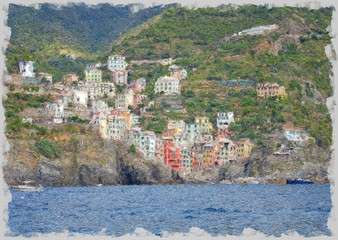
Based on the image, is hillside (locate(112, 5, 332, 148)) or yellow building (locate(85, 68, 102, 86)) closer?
hillside (locate(112, 5, 332, 148))

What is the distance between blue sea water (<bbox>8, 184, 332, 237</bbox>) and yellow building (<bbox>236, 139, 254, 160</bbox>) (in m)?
11.6

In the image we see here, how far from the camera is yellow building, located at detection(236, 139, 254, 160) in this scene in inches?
3984

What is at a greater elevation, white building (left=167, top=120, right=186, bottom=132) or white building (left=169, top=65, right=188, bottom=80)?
white building (left=169, top=65, right=188, bottom=80)

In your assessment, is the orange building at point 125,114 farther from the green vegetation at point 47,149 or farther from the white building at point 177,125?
the green vegetation at point 47,149

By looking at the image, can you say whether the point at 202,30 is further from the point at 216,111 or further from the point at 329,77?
the point at 216,111

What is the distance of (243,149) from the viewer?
335ft

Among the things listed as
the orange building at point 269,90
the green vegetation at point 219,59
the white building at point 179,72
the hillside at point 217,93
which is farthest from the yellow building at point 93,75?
the orange building at point 269,90

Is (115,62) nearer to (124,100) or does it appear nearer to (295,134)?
(124,100)

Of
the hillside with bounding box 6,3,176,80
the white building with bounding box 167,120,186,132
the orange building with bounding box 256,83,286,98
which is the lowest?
the white building with bounding box 167,120,186,132

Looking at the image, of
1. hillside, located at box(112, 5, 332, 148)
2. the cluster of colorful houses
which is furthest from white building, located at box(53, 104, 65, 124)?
hillside, located at box(112, 5, 332, 148)

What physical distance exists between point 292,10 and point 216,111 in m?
52.0

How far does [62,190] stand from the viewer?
8400 cm

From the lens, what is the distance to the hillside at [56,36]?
146 metres

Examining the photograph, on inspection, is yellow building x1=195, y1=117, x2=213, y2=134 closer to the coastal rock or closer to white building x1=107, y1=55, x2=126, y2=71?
the coastal rock
